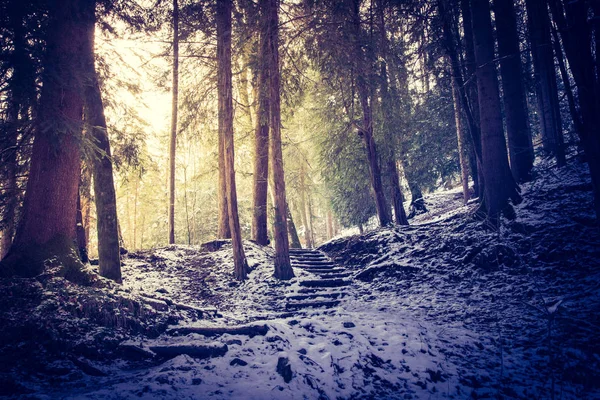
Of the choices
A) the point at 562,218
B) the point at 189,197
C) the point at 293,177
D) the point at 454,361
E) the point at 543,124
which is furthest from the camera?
the point at 189,197

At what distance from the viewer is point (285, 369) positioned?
4055mm

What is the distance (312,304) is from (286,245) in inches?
91.6

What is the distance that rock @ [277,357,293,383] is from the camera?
3.94m

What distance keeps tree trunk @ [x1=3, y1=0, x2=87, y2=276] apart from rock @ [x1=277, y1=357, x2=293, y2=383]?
431 cm

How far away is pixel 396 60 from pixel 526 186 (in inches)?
218

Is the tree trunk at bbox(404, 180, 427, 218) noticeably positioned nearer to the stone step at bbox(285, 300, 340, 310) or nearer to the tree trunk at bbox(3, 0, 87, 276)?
the stone step at bbox(285, 300, 340, 310)

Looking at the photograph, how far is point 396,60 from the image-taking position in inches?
373

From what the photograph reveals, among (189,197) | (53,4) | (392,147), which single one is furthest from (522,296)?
(189,197)

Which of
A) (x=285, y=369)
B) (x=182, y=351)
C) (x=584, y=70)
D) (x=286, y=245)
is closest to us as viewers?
(x=285, y=369)

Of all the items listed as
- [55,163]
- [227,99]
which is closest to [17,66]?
[55,163]

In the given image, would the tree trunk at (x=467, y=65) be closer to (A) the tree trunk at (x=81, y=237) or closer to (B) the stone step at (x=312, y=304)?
(B) the stone step at (x=312, y=304)

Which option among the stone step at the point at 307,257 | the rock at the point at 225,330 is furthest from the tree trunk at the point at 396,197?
the rock at the point at 225,330

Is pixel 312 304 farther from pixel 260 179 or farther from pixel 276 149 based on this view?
pixel 260 179

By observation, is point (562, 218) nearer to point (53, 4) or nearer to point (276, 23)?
point (276, 23)
